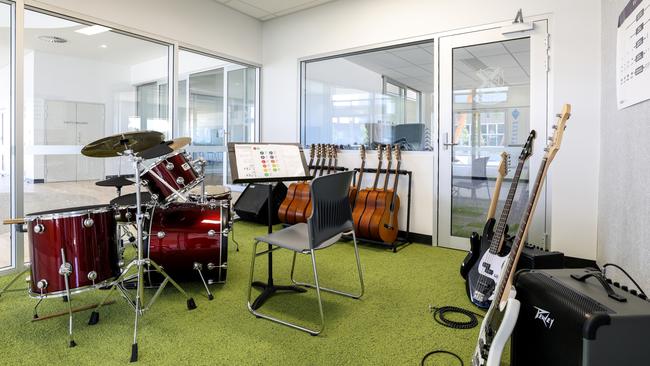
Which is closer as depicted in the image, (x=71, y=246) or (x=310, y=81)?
(x=71, y=246)

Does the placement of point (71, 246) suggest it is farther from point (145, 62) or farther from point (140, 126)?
point (145, 62)

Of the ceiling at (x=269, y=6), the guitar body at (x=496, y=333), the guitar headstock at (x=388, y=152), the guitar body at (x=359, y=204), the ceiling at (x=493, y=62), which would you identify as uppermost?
the ceiling at (x=269, y=6)

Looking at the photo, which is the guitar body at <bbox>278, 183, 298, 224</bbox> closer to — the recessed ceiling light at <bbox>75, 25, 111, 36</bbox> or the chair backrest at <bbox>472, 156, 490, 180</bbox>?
the chair backrest at <bbox>472, 156, 490, 180</bbox>

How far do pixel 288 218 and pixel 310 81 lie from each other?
1896mm

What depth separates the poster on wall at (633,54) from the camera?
1.89 metres

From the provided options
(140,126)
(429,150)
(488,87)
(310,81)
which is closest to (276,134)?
(310,81)

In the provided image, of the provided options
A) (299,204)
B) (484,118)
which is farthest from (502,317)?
(299,204)

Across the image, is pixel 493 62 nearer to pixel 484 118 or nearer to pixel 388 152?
pixel 484 118

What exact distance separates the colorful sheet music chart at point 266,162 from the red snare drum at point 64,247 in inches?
32.6

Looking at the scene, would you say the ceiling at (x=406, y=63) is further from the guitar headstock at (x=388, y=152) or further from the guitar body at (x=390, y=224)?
the guitar body at (x=390, y=224)

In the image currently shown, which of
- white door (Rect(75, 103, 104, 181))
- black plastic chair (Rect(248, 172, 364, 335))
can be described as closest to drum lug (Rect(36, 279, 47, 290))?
black plastic chair (Rect(248, 172, 364, 335))

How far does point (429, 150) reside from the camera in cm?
406

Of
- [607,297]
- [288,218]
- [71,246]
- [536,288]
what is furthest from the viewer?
[288,218]

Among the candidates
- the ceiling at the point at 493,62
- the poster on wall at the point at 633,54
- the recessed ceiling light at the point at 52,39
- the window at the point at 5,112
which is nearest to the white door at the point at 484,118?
the ceiling at the point at 493,62
